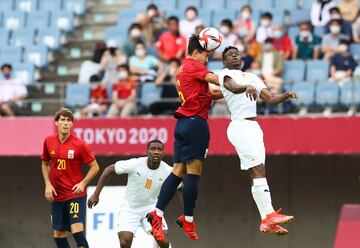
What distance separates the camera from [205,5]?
23781 mm

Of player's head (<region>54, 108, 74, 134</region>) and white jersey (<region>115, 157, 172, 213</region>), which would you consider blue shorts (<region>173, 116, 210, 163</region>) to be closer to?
player's head (<region>54, 108, 74, 134</region>)

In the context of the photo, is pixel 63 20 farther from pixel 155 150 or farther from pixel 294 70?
pixel 155 150

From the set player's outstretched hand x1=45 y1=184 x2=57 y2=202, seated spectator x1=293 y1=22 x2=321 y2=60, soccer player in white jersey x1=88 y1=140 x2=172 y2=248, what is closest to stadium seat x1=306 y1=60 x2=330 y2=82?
seated spectator x1=293 y1=22 x2=321 y2=60

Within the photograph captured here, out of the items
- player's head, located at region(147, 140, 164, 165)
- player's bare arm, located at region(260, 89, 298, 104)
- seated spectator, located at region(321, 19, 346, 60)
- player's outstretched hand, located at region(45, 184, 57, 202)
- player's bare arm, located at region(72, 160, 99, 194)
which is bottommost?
player's outstretched hand, located at region(45, 184, 57, 202)

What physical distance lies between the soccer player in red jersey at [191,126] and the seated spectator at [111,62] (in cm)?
688

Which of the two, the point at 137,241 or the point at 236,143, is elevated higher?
the point at 236,143

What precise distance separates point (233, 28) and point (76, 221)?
670 centimetres

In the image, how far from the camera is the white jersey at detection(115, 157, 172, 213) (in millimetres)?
17016

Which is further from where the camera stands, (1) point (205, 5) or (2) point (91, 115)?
(1) point (205, 5)

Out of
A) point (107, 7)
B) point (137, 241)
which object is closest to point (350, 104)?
point (137, 241)

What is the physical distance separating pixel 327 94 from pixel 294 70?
115 centimetres

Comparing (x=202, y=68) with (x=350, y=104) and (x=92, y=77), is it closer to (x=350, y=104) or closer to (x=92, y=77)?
(x=350, y=104)

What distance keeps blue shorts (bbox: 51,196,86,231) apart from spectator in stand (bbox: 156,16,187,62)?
560 centimetres

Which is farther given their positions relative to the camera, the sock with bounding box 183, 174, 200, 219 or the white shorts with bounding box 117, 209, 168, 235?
the white shorts with bounding box 117, 209, 168, 235
